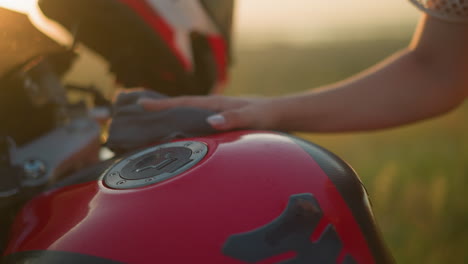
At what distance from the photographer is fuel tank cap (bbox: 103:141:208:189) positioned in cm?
66

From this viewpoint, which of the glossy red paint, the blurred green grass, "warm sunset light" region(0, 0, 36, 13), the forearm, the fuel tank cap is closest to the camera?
the glossy red paint

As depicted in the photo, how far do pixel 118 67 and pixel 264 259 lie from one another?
0.97 meters

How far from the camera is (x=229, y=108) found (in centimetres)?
94

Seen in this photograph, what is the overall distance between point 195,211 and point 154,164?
0.48 feet

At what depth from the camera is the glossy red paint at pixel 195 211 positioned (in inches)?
22.0

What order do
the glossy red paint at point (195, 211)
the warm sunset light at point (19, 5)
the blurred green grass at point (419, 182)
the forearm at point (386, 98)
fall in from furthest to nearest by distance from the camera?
the blurred green grass at point (419, 182)
the forearm at point (386, 98)
the warm sunset light at point (19, 5)
the glossy red paint at point (195, 211)

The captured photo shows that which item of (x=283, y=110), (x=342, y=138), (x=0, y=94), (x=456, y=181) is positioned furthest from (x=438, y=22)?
(x=342, y=138)

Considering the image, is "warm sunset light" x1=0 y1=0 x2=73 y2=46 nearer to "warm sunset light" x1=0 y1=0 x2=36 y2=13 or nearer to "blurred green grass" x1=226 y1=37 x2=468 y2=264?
"warm sunset light" x1=0 y1=0 x2=36 y2=13

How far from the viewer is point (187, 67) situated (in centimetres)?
137

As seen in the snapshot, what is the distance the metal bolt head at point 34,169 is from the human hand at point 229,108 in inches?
8.7

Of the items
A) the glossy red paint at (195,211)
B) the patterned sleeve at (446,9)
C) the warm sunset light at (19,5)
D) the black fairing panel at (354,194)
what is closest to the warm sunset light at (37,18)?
the warm sunset light at (19,5)

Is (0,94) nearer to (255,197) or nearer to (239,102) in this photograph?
(239,102)

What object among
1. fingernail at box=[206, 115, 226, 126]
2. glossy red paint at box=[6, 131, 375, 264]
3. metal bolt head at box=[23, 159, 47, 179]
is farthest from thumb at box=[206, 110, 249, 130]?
metal bolt head at box=[23, 159, 47, 179]

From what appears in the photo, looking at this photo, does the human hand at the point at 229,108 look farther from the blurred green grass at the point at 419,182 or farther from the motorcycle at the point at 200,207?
the blurred green grass at the point at 419,182
